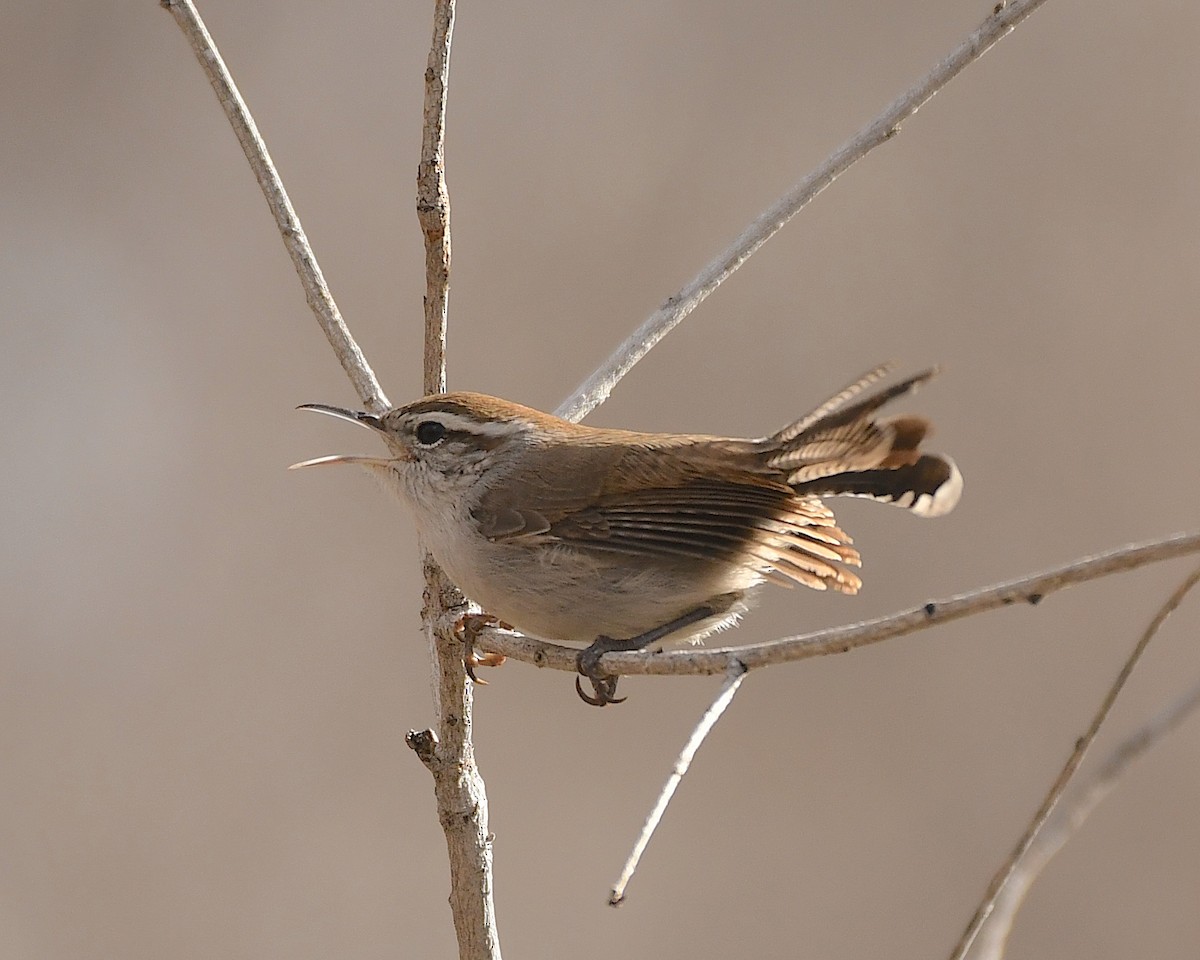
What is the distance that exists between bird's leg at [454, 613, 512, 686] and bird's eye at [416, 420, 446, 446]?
1.00ft

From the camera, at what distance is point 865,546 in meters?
3.30

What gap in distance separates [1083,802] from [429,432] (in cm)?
120

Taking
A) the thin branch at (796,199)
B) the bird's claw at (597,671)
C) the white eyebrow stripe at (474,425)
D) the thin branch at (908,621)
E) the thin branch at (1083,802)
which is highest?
the thin branch at (796,199)

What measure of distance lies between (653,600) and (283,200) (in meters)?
0.75

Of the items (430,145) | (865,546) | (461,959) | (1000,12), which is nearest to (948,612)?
(461,959)

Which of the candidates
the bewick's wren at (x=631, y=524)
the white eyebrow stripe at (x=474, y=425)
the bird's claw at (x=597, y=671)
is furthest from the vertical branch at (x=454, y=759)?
the white eyebrow stripe at (x=474, y=425)

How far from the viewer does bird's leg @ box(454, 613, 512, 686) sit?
1585 millimetres

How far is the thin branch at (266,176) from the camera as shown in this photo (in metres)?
1.60

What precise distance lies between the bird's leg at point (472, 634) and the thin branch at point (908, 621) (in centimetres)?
30

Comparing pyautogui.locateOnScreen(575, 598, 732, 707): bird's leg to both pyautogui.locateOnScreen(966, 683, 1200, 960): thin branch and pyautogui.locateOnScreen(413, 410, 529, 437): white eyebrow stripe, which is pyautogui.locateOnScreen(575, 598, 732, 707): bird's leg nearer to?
pyautogui.locateOnScreen(413, 410, 529, 437): white eyebrow stripe

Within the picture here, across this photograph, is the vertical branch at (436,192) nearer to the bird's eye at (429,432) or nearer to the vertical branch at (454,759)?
the vertical branch at (454,759)

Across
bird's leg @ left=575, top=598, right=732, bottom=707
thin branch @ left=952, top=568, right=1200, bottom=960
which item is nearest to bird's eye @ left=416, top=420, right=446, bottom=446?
bird's leg @ left=575, top=598, right=732, bottom=707

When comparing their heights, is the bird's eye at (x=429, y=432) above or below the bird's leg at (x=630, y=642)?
above

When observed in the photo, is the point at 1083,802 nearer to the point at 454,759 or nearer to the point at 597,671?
the point at 597,671
